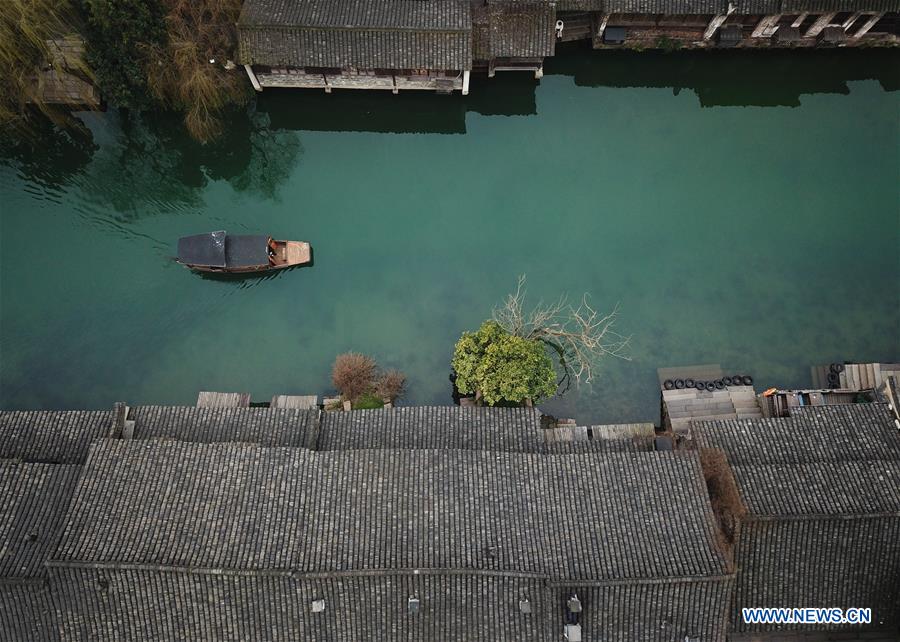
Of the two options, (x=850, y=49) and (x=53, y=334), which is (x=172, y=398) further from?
(x=850, y=49)

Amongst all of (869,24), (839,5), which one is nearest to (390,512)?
(839,5)

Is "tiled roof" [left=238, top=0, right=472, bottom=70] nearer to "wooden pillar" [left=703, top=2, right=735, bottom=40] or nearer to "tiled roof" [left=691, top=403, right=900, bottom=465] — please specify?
"wooden pillar" [left=703, top=2, right=735, bottom=40]

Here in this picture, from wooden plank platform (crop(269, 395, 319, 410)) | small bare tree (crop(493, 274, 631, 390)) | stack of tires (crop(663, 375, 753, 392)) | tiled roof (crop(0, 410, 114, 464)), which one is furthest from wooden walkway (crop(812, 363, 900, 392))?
tiled roof (crop(0, 410, 114, 464))

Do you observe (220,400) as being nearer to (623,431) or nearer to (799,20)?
(623,431)

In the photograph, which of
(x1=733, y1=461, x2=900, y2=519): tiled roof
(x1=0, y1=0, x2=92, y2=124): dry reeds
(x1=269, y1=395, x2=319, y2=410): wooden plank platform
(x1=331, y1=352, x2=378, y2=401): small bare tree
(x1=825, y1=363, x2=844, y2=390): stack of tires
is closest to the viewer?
(x1=733, y1=461, x2=900, y2=519): tiled roof

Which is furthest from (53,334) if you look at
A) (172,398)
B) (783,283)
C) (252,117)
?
(783,283)

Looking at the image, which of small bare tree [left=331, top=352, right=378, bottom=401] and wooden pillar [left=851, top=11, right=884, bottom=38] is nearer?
small bare tree [left=331, top=352, right=378, bottom=401]

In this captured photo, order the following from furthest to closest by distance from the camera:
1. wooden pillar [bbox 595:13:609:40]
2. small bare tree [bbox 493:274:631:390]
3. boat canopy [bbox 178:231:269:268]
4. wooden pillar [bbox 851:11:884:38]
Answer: wooden pillar [bbox 595:13:609:40]
wooden pillar [bbox 851:11:884:38]
boat canopy [bbox 178:231:269:268]
small bare tree [bbox 493:274:631:390]
